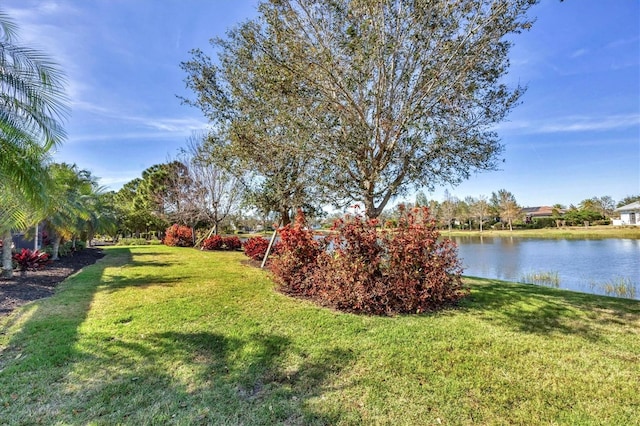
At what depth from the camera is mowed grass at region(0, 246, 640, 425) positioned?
281cm

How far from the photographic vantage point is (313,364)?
3691 millimetres

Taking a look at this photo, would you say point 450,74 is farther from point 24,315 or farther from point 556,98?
point 24,315

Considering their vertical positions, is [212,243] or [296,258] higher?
[296,258]

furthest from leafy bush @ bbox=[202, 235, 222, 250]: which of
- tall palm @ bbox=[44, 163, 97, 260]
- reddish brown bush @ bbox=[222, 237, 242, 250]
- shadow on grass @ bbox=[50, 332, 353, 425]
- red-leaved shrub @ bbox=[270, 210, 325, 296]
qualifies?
shadow on grass @ bbox=[50, 332, 353, 425]

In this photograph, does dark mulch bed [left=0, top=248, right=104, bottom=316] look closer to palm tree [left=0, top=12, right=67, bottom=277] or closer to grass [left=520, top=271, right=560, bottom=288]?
palm tree [left=0, top=12, right=67, bottom=277]

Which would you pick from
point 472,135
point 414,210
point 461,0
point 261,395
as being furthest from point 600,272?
point 261,395

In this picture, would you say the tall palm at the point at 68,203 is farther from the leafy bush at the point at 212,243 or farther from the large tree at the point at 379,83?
the large tree at the point at 379,83

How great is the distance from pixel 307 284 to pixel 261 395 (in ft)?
13.1

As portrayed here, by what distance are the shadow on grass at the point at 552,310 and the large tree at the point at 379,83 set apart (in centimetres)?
293

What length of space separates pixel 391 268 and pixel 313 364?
110 inches

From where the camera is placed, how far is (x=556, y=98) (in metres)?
10.0

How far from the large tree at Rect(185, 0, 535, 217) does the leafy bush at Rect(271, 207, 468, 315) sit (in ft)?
4.88

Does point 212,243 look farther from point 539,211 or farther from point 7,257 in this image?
point 539,211

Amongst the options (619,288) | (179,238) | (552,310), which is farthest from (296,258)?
(179,238)
